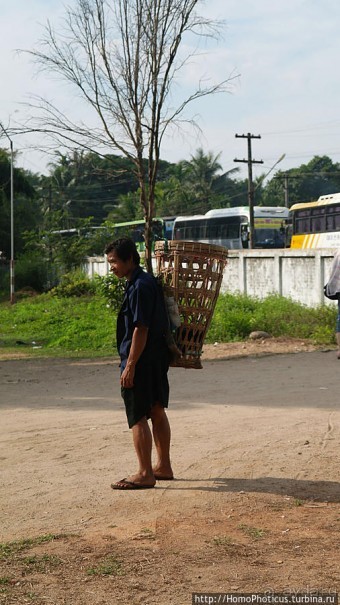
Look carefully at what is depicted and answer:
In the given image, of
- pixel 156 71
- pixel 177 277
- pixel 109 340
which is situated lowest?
pixel 109 340

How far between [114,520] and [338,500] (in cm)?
143

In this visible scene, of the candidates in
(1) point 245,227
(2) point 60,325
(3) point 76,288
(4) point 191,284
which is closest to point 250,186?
(1) point 245,227

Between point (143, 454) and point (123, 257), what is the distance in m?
1.30

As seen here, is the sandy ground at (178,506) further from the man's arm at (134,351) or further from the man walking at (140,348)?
the man's arm at (134,351)

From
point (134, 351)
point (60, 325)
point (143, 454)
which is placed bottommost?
point (60, 325)

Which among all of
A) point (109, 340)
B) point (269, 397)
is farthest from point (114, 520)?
point (109, 340)

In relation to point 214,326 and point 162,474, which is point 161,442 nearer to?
point 162,474

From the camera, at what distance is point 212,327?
A: 62.0 ft

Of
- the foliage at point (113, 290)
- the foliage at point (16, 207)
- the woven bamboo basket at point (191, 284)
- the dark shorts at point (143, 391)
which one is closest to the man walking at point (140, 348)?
the dark shorts at point (143, 391)

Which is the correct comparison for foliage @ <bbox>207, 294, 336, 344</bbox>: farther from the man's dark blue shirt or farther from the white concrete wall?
the man's dark blue shirt

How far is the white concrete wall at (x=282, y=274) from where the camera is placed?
1958cm

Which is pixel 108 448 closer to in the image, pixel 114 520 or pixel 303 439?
pixel 303 439

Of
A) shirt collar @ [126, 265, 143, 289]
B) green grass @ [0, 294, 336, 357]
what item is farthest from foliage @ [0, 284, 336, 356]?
shirt collar @ [126, 265, 143, 289]

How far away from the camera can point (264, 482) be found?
19.5ft
